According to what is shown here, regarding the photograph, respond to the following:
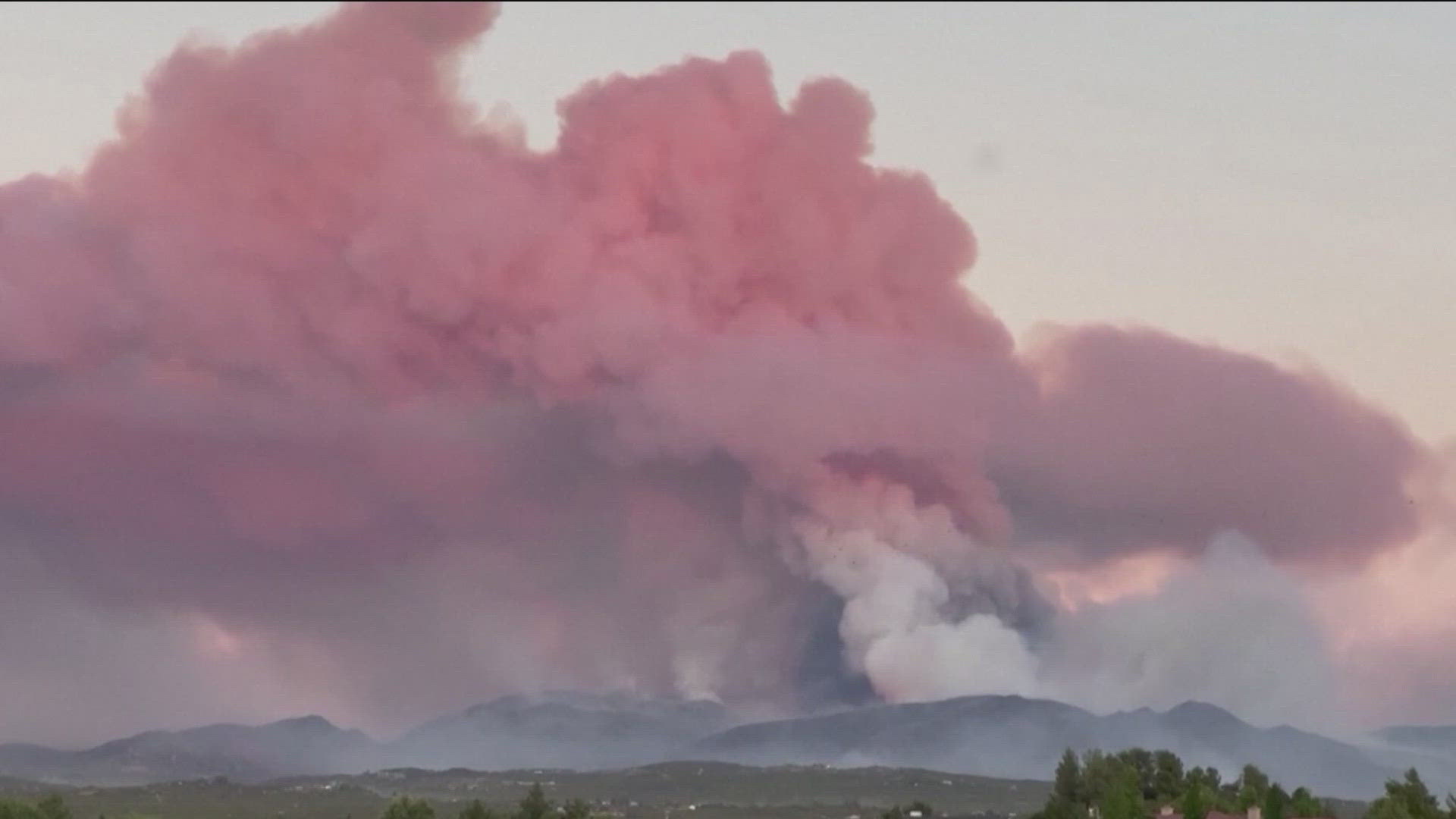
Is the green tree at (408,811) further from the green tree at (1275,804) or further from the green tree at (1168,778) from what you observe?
the green tree at (1275,804)

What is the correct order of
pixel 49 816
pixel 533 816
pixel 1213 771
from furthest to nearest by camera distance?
1. pixel 1213 771
2. pixel 49 816
3. pixel 533 816

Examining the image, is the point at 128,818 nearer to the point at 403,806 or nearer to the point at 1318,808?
the point at 403,806

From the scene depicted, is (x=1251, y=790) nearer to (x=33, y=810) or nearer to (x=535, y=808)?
(x=535, y=808)

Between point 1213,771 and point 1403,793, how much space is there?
137ft

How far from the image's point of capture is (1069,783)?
5438 inches

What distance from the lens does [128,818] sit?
170625 millimetres

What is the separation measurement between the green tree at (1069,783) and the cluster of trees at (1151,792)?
0.15ft

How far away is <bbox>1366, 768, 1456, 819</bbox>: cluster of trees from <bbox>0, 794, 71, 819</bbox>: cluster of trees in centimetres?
7711

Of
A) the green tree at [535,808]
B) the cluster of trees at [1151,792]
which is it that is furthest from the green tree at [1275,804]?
the green tree at [535,808]

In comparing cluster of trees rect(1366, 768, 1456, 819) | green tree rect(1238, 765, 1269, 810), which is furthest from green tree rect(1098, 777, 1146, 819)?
cluster of trees rect(1366, 768, 1456, 819)

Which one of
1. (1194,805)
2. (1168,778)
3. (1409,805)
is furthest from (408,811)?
(1409,805)

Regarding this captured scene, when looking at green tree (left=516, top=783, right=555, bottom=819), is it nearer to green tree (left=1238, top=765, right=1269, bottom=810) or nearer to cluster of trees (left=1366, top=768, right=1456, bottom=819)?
green tree (left=1238, top=765, right=1269, bottom=810)

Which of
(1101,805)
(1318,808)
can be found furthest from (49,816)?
(1318,808)

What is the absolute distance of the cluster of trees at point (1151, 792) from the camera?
4437 inches
